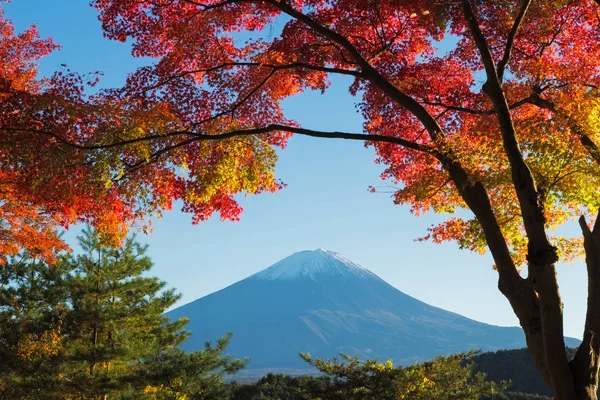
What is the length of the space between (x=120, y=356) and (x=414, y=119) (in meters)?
11.3

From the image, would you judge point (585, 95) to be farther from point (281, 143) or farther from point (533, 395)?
point (533, 395)

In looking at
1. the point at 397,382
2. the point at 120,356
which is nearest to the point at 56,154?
the point at 397,382

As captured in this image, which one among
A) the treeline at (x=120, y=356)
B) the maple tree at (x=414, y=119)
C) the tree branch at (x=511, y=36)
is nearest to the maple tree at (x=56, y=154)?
the maple tree at (x=414, y=119)

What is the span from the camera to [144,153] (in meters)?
7.65

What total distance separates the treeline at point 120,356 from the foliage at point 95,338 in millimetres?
32

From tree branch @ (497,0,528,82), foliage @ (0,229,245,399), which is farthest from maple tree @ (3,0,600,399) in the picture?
foliage @ (0,229,245,399)

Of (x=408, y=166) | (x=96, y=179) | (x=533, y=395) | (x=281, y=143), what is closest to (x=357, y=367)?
(x=408, y=166)

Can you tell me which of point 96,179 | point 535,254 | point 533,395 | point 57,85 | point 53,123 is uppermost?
point 57,85

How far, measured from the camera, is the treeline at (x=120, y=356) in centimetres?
1401

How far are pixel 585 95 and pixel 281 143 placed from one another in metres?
4.93

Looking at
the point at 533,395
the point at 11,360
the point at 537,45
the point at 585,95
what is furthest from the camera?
the point at 533,395

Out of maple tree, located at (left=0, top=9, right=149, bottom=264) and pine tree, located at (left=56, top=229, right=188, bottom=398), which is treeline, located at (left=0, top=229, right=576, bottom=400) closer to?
pine tree, located at (left=56, top=229, right=188, bottom=398)

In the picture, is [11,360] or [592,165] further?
[11,360]

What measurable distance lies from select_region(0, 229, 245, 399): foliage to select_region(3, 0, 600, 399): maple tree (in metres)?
7.93
